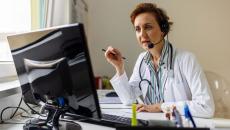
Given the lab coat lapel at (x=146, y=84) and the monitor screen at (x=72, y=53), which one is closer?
the monitor screen at (x=72, y=53)

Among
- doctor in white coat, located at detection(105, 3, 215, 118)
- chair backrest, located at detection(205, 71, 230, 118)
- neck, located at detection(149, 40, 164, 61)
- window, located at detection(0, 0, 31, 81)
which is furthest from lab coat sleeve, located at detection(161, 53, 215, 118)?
window, located at detection(0, 0, 31, 81)

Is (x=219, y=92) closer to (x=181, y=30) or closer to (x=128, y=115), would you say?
(x=181, y=30)

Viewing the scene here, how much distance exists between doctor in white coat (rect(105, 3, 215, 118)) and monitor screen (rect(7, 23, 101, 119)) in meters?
0.57

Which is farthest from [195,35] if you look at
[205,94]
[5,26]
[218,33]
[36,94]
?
[36,94]

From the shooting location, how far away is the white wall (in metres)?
2.52

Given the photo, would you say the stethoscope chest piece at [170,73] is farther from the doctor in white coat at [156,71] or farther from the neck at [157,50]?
the neck at [157,50]

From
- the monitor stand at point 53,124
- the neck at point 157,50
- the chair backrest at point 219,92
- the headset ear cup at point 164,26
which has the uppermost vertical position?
the headset ear cup at point 164,26

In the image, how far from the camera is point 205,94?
1.32 meters

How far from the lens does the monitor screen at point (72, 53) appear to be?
0.78 metres

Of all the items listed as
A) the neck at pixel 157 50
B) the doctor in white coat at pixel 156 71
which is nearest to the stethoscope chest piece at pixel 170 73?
the doctor in white coat at pixel 156 71

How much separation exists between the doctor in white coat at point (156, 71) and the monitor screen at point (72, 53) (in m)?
0.57

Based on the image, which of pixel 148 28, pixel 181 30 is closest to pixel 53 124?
pixel 148 28

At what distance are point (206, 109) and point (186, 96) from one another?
0.95 ft

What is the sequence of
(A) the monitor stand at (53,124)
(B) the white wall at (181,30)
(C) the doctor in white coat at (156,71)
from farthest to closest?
(B) the white wall at (181,30) → (C) the doctor in white coat at (156,71) → (A) the monitor stand at (53,124)
